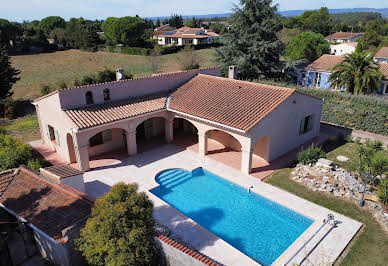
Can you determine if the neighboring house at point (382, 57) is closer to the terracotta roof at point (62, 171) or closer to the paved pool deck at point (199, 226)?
the paved pool deck at point (199, 226)

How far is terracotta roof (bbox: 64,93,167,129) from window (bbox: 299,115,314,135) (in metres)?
11.5

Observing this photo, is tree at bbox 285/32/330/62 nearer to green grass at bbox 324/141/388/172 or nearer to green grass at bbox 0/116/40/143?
green grass at bbox 324/141/388/172

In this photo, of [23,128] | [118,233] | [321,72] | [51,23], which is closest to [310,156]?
[118,233]

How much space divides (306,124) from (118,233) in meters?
19.7

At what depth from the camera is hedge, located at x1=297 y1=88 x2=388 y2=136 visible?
2745 cm

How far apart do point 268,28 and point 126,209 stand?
34727mm

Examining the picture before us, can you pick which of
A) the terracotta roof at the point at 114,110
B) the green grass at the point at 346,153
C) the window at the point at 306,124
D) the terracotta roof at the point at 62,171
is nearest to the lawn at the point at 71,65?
the window at the point at 306,124

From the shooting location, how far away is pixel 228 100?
2312 centimetres

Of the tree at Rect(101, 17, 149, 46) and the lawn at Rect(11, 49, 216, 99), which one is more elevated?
the tree at Rect(101, 17, 149, 46)

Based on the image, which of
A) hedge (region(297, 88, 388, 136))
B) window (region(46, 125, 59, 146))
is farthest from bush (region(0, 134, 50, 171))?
hedge (region(297, 88, 388, 136))

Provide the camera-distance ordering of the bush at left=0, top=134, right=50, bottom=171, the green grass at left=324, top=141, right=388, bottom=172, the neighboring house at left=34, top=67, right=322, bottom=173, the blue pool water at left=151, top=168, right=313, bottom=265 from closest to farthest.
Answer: the blue pool water at left=151, top=168, right=313, bottom=265, the bush at left=0, top=134, right=50, bottom=171, the neighboring house at left=34, top=67, right=322, bottom=173, the green grass at left=324, top=141, right=388, bottom=172

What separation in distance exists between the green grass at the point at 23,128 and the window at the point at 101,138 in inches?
306

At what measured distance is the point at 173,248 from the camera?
11.5 metres

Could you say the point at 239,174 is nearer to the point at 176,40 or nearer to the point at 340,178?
the point at 340,178
